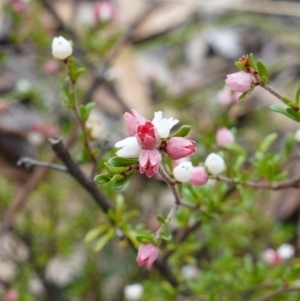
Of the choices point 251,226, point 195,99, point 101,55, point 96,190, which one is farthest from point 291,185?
point 195,99

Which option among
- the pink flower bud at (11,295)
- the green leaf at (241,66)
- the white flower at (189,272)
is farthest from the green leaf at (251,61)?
the pink flower bud at (11,295)

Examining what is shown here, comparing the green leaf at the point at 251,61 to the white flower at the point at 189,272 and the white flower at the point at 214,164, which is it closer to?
the white flower at the point at 214,164

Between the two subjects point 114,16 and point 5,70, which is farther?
point 5,70

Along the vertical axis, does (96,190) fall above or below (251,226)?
above

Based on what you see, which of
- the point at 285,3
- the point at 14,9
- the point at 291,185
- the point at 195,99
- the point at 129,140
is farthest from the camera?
the point at 285,3

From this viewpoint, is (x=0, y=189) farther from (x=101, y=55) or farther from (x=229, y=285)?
(x=229, y=285)

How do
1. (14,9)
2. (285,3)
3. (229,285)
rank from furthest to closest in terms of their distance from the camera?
(285,3)
(14,9)
(229,285)

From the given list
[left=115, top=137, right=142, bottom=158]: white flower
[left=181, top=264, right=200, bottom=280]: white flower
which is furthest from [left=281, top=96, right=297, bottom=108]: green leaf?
[left=181, top=264, right=200, bottom=280]: white flower
